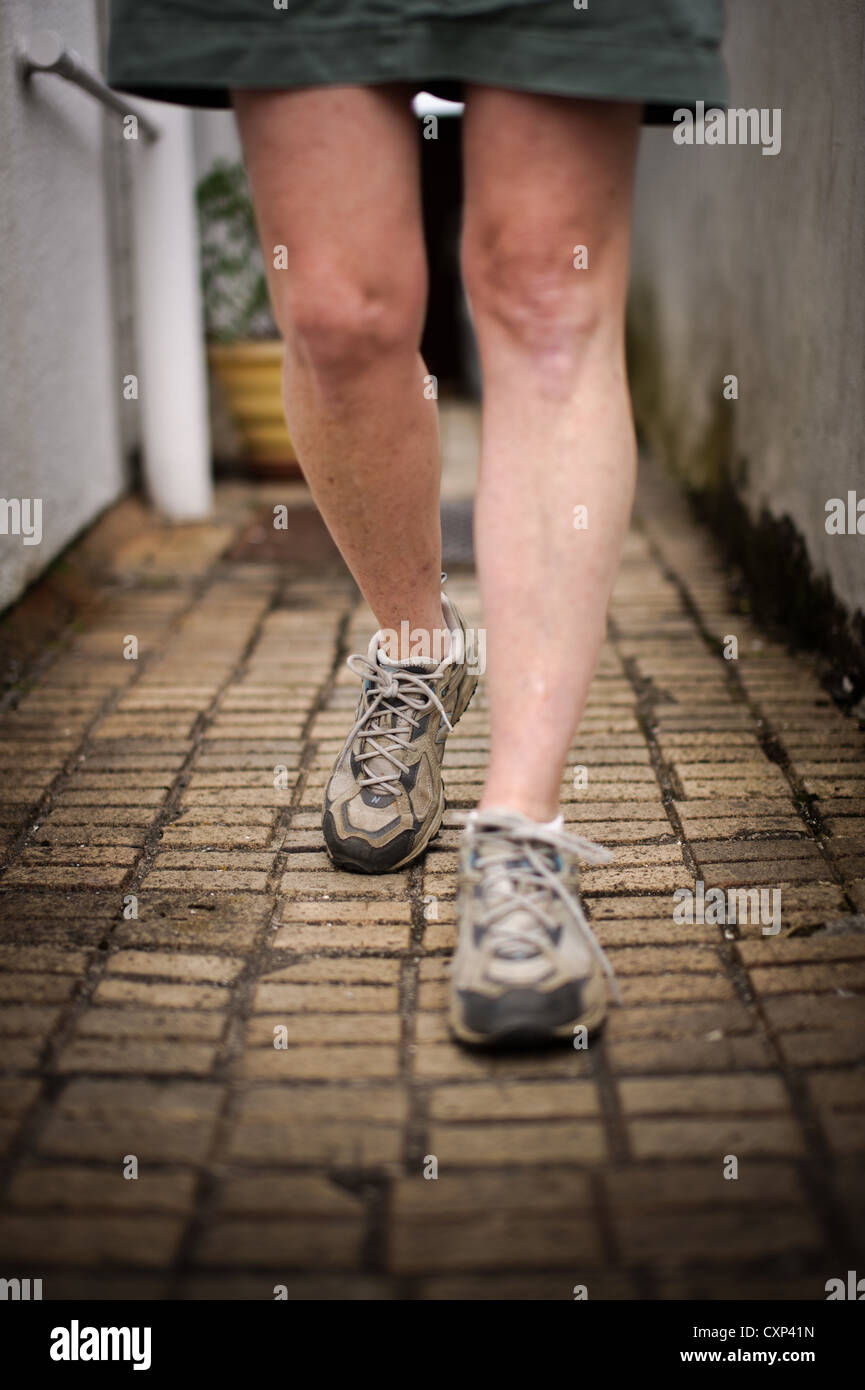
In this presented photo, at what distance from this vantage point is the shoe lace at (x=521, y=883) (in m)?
1.36

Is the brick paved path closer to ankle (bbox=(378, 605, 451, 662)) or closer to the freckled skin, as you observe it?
the freckled skin

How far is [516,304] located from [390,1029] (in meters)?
Result: 0.80

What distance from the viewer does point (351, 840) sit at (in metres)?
1.71

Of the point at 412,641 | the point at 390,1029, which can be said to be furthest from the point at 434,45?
the point at 390,1029

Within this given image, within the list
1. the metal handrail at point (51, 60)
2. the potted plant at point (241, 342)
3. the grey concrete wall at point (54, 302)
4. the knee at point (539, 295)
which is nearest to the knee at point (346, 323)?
the knee at point (539, 295)

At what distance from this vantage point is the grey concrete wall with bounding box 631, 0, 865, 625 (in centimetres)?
227

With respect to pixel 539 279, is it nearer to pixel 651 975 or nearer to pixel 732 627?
pixel 651 975

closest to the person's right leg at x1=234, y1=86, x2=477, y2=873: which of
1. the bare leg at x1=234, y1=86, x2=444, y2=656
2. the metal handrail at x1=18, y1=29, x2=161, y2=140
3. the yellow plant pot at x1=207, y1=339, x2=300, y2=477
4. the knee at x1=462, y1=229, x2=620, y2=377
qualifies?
the bare leg at x1=234, y1=86, x2=444, y2=656

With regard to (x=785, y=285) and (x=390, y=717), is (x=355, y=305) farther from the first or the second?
(x=785, y=285)

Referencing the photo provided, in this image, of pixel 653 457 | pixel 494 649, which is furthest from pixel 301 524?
pixel 494 649

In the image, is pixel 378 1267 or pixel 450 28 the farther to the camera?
pixel 450 28

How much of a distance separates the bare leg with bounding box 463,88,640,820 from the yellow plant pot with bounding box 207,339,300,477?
10.6 ft

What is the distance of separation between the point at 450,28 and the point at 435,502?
59 cm

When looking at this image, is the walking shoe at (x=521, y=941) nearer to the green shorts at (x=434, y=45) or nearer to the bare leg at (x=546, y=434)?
the bare leg at (x=546, y=434)
